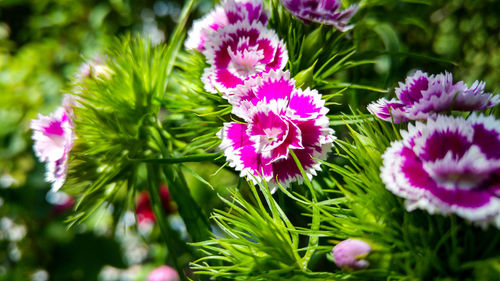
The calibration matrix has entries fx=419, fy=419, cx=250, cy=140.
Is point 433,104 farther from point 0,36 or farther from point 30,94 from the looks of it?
point 0,36

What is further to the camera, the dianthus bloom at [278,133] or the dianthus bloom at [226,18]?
the dianthus bloom at [226,18]

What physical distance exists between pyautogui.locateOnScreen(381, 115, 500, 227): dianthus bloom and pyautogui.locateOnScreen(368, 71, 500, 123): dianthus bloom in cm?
4

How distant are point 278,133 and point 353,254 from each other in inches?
7.8

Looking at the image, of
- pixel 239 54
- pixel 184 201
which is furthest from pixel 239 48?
pixel 184 201

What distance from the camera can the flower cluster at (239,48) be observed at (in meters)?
0.65

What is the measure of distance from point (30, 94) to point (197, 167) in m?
0.82

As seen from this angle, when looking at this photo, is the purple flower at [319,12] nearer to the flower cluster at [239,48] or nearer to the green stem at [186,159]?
the flower cluster at [239,48]

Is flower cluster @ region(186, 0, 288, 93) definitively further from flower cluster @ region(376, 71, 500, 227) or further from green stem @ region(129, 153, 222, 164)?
flower cluster @ region(376, 71, 500, 227)

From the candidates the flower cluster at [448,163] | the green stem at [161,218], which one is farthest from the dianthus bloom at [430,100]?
the green stem at [161,218]

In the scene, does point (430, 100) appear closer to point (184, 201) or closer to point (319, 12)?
point (319, 12)

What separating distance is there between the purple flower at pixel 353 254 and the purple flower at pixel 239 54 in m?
0.29

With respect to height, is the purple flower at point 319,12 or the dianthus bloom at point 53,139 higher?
the purple flower at point 319,12

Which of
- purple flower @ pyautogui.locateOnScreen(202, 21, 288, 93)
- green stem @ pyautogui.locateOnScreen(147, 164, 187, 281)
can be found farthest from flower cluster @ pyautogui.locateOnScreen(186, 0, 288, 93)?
green stem @ pyautogui.locateOnScreen(147, 164, 187, 281)

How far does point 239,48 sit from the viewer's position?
674mm
